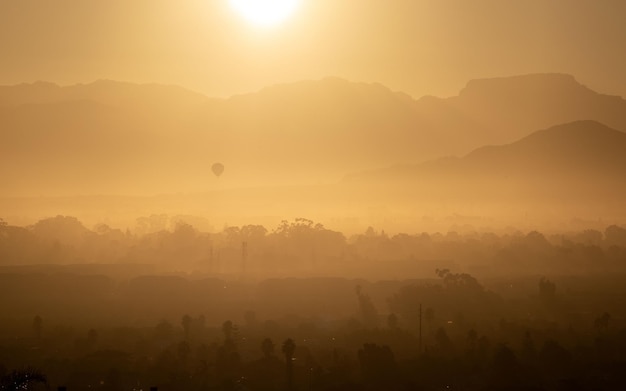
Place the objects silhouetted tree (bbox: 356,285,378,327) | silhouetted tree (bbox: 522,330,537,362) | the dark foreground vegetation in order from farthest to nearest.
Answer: silhouetted tree (bbox: 356,285,378,327)
silhouetted tree (bbox: 522,330,537,362)
the dark foreground vegetation

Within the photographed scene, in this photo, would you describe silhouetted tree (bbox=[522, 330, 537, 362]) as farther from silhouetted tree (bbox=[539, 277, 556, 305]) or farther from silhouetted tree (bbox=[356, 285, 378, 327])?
silhouetted tree (bbox=[539, 277, 556, 305])

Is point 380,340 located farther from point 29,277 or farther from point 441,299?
point 29,277

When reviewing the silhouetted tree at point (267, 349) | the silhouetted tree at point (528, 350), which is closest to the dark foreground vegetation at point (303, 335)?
the silhouetted tree at point (267, 349)

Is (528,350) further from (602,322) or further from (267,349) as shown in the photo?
(267,349)

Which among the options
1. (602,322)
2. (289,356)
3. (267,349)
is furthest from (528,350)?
(267,349)

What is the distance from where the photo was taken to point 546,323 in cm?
13225

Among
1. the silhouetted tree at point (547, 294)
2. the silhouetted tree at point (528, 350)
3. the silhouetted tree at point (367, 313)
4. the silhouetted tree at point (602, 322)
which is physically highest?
the silhouetted tree at point (547, 294)

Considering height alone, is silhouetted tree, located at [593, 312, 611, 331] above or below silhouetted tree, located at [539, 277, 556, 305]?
below

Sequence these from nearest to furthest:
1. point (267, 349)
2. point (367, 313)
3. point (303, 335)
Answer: point (267, 349), point (303, 335), point (367, 313)

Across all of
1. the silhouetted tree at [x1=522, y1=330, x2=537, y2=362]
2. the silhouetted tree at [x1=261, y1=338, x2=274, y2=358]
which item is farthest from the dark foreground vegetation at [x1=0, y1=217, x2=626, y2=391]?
the silhouetted tree at [x1=522, y1=330, x2=537, y2=362]

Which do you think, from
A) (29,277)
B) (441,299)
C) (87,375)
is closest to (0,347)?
(87,375)

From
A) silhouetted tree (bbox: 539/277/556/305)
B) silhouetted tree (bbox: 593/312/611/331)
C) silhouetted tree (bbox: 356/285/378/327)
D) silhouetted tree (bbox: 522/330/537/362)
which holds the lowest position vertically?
silhouetted tree (bbox: 522/330/537/362)

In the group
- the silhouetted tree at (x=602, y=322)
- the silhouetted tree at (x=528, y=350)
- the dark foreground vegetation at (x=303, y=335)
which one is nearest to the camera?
the dark foreground vegetation at (x=303, y=335)

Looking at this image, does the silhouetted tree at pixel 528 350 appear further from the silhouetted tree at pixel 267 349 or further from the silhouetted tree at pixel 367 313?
the silhouetted tree at pixel 267 349
